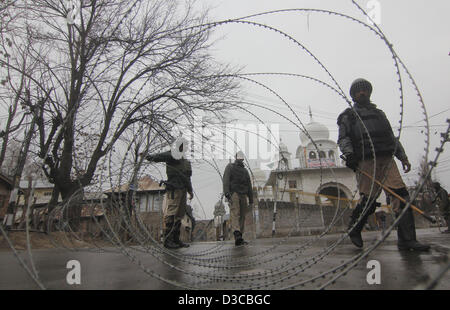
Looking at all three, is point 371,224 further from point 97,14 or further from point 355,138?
point 97,14

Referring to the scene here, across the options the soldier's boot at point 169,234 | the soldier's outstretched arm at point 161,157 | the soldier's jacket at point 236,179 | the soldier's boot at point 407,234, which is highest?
the soldier's outstretched arm at point 161,157

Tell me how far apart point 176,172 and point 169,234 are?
1228 millimetres

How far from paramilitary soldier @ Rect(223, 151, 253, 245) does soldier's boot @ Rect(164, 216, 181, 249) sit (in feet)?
4.29

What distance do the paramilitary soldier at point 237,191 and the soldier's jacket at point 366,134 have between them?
9.94 ft

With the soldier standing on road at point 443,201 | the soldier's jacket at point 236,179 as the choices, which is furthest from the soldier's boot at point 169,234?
the soldier standing on road at point 443,201

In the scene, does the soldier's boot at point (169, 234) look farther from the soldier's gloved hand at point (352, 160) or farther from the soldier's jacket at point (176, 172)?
the soldier's gloved hand at point (352, 160)

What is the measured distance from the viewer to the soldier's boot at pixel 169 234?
5.36 meters

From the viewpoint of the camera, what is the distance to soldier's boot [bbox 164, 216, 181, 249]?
5364 mm

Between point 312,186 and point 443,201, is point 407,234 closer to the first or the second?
point 443,201

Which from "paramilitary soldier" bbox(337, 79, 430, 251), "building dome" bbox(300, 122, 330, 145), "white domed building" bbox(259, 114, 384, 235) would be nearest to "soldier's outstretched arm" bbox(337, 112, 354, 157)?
"paramilitary soldier" bbox(337, 79, 430, 251)
